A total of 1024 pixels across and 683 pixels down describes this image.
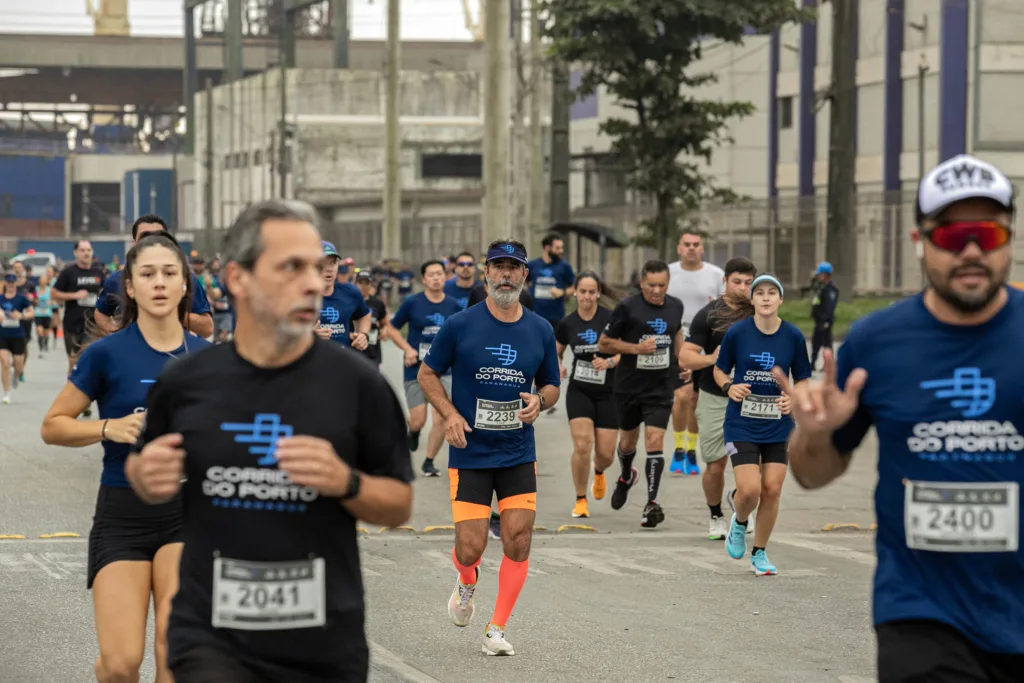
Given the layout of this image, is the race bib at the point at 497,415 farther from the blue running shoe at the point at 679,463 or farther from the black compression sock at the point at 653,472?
the blue running shoe at the point at 679,463

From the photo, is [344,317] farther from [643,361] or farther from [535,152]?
Result: [535,152]

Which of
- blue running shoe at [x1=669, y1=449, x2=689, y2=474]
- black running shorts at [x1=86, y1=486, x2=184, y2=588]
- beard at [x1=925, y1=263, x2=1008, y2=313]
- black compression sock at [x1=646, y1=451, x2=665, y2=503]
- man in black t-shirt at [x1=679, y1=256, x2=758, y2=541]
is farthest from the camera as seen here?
blue running shoe at [x1=669, y1=449, x2=689, y2=474]

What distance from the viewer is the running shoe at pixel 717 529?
41.7 feet

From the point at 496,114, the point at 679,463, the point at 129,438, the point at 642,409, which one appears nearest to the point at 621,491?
the point at 642,409

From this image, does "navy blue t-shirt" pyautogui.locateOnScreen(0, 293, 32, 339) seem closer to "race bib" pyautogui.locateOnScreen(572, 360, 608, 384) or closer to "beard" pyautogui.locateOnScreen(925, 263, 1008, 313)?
"race bib" pyautogui.locateOnScreen(572, 360, 608, 384)

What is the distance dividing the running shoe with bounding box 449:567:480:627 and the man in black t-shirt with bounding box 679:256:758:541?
12.0 ft

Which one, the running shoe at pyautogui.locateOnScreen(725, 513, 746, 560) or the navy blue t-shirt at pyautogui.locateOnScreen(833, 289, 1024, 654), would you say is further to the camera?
the running shoe at pyautogui.locateOnScreen(725, 513, 746, 560)

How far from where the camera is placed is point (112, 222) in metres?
119

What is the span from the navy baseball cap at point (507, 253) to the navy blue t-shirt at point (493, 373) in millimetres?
287

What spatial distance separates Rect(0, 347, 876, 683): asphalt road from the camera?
8.27 metres

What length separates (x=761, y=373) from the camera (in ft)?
35.8

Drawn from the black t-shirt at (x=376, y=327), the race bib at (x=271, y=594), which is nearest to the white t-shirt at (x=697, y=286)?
the black t-shirt at (x=376, y=327)

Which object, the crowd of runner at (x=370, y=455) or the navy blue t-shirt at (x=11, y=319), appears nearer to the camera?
the crowd of runner at (x=370, y=455)

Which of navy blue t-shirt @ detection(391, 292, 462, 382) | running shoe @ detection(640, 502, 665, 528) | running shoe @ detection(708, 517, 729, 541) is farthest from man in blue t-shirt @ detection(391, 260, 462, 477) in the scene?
running shoe @ detection(708, 517, 729, 541)
